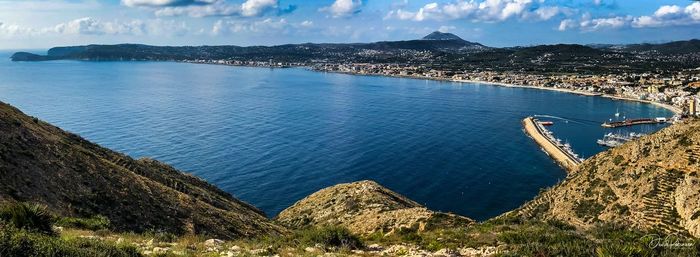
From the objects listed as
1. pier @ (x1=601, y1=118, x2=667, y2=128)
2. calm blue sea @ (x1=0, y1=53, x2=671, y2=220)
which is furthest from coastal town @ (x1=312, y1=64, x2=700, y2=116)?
pier @ (x1=601, y1=118, x2=667, y2=128)

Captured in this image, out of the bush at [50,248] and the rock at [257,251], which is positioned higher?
the bush at [50,248]

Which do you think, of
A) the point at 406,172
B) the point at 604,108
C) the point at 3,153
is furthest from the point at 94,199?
the point at 604,108

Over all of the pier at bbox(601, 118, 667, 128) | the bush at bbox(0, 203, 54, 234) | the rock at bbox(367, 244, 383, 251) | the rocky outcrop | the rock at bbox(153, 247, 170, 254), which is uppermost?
the bush at bbox(0, 203, 54, 234)

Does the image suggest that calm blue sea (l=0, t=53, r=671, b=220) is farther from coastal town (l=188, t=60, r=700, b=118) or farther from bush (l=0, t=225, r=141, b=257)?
bush (l=0, t=225, r=141, b=257)

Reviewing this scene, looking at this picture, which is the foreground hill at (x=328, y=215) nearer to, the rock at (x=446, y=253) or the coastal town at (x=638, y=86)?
the rock at (x=446, y=253)

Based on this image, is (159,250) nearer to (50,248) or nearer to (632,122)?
(50,248)

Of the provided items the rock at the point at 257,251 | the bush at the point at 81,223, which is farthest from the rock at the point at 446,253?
the bush at the point at 81,223
